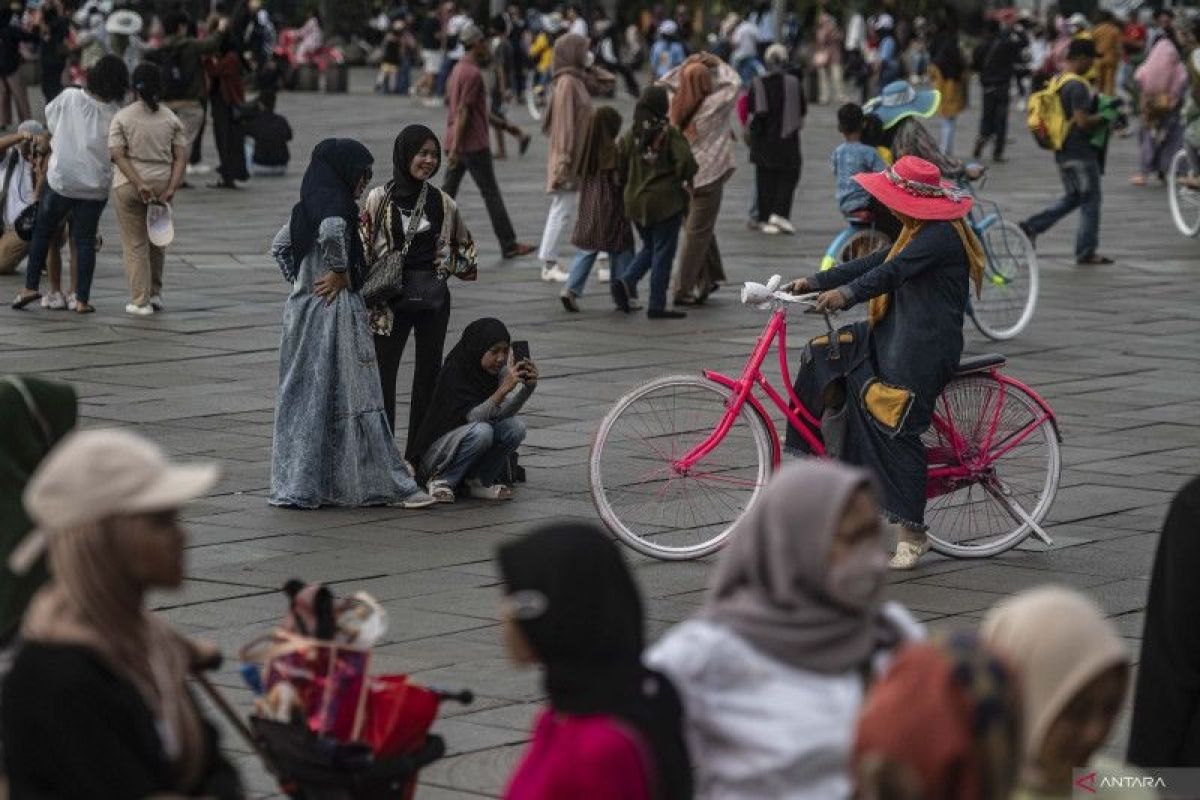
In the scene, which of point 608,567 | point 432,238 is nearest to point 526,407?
point 432,238

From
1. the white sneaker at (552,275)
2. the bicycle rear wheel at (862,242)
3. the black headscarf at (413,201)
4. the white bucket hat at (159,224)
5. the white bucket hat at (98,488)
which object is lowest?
the white sneaker at (552,275)

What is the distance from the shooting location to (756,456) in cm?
875

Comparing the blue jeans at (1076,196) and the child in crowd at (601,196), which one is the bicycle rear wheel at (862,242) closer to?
the child in crowd at (601,196)

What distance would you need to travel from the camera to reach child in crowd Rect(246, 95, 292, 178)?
82.6 ft

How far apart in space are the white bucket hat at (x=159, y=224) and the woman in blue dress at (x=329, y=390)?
Answer: 203 inches

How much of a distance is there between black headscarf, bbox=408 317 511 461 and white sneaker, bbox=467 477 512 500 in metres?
0.24

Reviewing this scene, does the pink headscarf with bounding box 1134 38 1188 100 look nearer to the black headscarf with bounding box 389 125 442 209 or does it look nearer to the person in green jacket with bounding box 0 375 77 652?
the black headscarf with bounding box 389 125 442 209

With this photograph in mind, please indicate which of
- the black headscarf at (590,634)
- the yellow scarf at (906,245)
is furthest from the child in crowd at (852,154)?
the black headscarf at (590,634)

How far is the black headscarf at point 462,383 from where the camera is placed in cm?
995

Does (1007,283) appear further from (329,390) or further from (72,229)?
(329,390)

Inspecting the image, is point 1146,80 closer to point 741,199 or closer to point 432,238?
point 741,199

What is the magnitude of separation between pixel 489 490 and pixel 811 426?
177 cm

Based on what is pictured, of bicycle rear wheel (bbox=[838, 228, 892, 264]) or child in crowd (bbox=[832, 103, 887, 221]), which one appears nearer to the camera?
bicycle rear wheel (bbox=[838, 228, 892, 264])

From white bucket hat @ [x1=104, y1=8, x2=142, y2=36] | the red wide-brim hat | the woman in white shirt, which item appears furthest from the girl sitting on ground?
white bucket hat @ [x1=104, y1=8, x2=142, y2=36]
